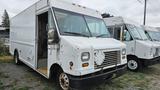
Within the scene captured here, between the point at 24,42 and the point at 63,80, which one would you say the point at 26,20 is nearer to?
the point at 24,42

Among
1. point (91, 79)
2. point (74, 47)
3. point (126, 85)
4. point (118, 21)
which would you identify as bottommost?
point (126, 85)

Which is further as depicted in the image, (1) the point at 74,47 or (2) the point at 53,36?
(2) the point at 53,36

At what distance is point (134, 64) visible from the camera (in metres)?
7.48

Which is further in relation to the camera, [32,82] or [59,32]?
[32,82]

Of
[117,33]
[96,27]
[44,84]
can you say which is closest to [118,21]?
[117,33]

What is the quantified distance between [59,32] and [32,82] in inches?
94.2

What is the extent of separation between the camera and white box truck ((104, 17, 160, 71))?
7.03 meters

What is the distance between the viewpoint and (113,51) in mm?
4367

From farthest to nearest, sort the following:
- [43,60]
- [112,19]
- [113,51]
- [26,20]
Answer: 1. [112,19]
2. [26,20]
3. [43,60]
4. [113,51]

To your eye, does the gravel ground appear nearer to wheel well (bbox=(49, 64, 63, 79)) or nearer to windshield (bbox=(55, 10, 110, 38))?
wheel well (bbox=(49, 64, 63, 79))

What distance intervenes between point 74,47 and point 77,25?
1202 mm

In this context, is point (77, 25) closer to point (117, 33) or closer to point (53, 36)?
point (53, 36)

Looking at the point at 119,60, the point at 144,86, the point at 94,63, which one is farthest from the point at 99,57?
the point at 144,86

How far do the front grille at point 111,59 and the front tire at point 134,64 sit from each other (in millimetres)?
3207
